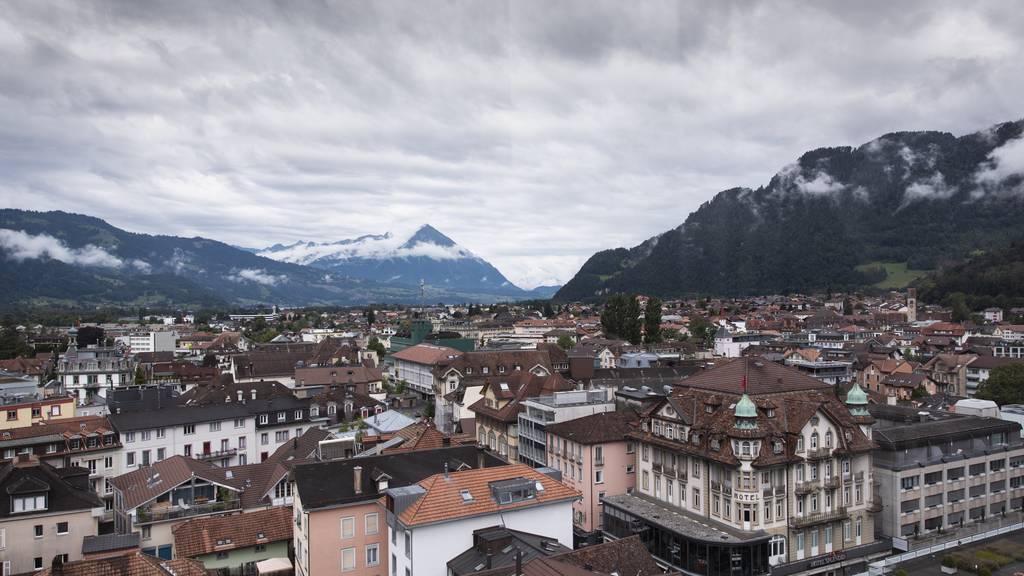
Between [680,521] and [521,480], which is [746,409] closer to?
[680,521]

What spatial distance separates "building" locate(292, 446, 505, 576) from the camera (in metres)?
32.2

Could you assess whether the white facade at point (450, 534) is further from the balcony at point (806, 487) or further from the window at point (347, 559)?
the balcony at point (806, 487)

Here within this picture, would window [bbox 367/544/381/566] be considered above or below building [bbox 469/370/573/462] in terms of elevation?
below

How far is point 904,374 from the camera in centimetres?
9294

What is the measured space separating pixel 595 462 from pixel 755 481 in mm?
11520

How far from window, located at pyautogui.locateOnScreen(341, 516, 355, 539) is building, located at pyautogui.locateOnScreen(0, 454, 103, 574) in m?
14.5

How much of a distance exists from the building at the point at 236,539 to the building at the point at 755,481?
2003 centimetres

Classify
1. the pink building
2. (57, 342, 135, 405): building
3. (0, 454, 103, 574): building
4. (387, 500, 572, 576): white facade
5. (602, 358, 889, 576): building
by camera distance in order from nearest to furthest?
1. (387, 500, 572, 576): white facade
2. (0, 454, 103, 574): building
3. (602, 358, 889, 576): building
4. the pink building
5. (57, 342, 135, 405): building

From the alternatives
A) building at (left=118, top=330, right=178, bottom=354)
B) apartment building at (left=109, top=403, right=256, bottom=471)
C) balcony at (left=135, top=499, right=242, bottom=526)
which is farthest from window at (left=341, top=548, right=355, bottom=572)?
building at (left=118, top=330, right=178, bottom=354)

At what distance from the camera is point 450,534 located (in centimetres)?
3023

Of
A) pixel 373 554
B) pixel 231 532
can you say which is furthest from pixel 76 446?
pixel 373 554

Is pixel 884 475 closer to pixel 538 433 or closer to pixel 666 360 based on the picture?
pixel 538 433

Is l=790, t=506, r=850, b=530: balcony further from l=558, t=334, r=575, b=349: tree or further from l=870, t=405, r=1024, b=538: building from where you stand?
l=558, t=334, r=575, b=349: tree

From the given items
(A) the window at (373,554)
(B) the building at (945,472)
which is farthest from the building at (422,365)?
(B) the building at (945,472)
